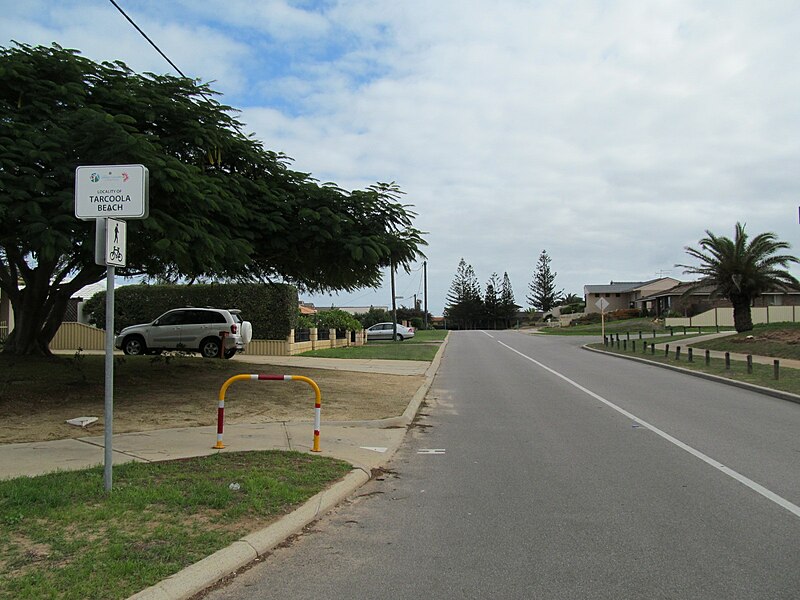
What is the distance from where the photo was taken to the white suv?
22.4 meters

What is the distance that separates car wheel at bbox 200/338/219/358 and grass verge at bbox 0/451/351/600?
1549 cm

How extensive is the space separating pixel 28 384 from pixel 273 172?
643 cm

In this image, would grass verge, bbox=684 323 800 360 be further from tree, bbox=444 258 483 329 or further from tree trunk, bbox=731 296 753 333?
tree, bbox=444 258 483 329

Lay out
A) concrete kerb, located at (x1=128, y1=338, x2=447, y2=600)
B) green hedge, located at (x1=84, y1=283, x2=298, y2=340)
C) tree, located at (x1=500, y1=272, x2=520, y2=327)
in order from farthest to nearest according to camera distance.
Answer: tree, located at (x1=500, y1=272, x2=520, y2=327), green hedge, located at (x1=84, y1=283, x2=298, y2=340), concrete kerb, located at (x1=128, y1=338, x2=447, y2=600)

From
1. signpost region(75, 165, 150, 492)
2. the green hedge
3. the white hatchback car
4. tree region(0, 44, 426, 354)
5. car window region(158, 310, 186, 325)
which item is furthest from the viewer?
the white hatchback car

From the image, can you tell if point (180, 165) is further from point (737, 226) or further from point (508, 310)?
point (508, 310)

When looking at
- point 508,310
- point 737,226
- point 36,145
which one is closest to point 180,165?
point 36,145

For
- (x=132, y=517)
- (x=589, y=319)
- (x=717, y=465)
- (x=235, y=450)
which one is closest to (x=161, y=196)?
(x=235, y=450)

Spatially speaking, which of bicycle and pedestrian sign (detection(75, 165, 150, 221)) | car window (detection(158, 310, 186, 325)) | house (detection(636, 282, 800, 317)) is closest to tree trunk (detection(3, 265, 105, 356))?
car window (detection(158, 310, 186, 325))

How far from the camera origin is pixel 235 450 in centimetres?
841

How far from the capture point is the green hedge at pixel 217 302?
27.8 metres

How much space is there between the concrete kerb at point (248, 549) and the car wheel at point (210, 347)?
52.7ft

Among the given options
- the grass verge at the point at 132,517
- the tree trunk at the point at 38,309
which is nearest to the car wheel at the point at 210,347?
the tree trunk at the point at 38,309

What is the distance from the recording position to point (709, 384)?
714 inches
